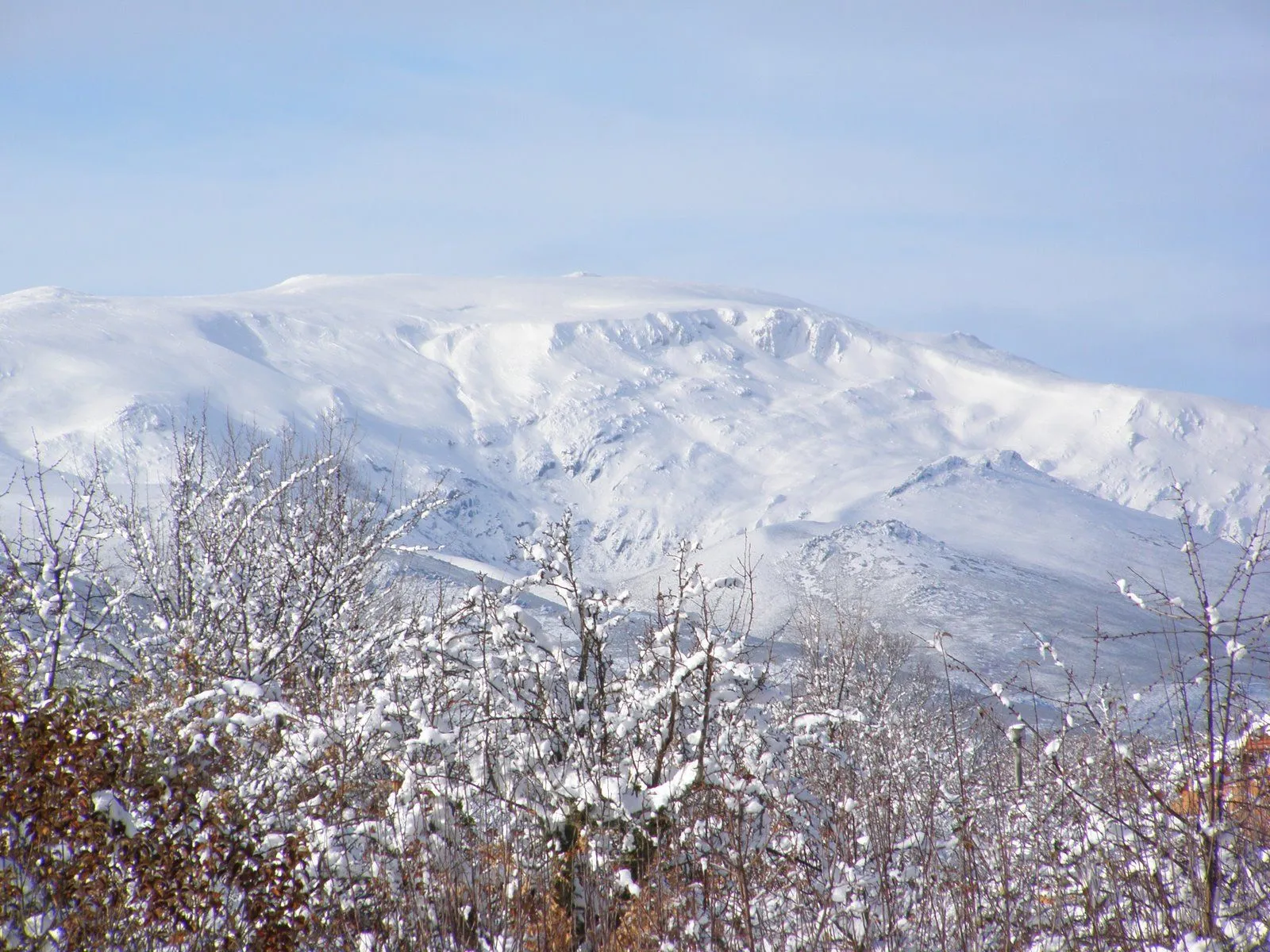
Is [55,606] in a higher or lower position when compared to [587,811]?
lower

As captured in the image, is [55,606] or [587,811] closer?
[587,811]

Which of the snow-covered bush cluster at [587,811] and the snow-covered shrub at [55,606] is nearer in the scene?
the snow-covered bush cluster at [587,811]

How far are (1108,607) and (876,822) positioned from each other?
5249 inches

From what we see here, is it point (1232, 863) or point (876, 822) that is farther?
point (876, 822)

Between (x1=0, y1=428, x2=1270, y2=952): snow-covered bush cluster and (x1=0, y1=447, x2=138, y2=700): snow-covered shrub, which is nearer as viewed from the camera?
(x1=0, y1=428, x2=1270, y2=952): snow-covered bush cluster

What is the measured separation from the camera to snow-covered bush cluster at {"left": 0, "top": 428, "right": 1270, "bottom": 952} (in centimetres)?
518

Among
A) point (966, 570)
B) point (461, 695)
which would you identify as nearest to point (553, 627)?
point (461, 695)

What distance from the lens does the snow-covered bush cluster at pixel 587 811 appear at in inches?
204

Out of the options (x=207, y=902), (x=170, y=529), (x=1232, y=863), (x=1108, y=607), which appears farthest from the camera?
(x=1108, y=607)

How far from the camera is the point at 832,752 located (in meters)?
8.19

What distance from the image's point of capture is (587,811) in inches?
254

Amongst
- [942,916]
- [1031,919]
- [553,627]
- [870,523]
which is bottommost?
[870,523]

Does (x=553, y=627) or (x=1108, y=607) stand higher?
(x=553, y=627)

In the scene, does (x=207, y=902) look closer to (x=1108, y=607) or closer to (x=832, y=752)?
(x=832, y=752)
